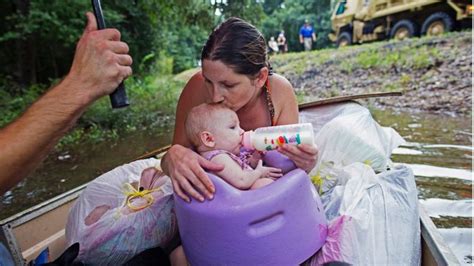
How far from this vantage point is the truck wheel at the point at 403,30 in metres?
11.3

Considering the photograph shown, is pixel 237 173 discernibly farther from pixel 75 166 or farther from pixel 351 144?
pixel 75 166

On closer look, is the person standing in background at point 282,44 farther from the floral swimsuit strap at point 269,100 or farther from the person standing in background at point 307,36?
the floral swimsuit strap at point 269,100

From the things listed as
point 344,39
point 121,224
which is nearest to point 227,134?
point 121,224

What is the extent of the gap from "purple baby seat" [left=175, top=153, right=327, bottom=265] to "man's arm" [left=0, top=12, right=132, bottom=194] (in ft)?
1.53

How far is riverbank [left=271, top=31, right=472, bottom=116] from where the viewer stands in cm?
660

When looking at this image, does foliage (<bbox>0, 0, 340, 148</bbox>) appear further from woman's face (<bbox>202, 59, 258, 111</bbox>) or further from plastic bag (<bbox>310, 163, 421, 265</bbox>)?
plastic bag (<bbox>310, 163, 421, 265</bbox>)

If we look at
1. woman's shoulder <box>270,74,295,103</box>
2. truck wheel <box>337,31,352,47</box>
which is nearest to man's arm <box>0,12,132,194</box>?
woman's shoulder <box>270,74,295,103</box>

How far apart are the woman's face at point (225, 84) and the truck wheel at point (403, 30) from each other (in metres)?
11.1

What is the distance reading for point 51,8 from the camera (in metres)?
7.34

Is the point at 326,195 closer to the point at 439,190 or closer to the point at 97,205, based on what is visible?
the point at 97,205

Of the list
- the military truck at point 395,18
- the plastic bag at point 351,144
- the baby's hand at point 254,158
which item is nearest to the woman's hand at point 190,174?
the baby's hand at point 254,158

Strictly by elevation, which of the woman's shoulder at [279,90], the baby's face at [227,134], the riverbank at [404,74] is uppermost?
the woman's shoulder at [279,90]

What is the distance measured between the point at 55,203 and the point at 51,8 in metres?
6.30

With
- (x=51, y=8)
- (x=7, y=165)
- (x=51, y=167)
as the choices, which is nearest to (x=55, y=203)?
(x=7, y=165)
